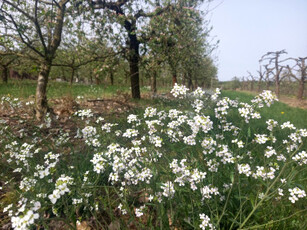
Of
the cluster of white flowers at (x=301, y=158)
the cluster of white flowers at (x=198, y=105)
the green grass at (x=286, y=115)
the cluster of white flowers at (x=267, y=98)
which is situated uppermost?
the cluster of white flowers at (x=267, y=98)

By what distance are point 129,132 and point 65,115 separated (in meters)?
4.35

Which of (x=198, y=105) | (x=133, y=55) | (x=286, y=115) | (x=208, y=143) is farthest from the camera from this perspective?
(x=133, y=55)

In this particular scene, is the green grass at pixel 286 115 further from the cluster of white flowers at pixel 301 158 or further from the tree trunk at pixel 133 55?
the tree trunk at pixel 133 55

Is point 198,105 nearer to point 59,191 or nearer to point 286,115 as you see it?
point 59,191

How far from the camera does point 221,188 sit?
196 cm

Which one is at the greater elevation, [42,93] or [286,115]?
[42,93]

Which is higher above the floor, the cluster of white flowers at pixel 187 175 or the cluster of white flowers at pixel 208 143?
the cluster of white flowers at pixel 208 143

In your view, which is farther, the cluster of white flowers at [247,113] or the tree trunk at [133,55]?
the tree trunk at [133,55]

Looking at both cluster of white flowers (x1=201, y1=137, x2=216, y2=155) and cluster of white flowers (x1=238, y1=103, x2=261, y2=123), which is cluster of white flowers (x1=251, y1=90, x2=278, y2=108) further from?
cluster of white flowers (x1=201, y1=137, x2=216, y2=155)

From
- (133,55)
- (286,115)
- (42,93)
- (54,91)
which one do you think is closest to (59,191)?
→ (42,93)

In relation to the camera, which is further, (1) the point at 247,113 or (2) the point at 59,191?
(1) the point at 247,113

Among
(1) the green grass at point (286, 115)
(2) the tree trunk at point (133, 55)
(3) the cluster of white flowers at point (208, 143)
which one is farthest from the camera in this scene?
(2) the tree trunk at point (133, 55)

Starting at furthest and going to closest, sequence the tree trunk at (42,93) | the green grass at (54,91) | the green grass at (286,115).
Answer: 1. the green grass at (54,91)
2. the green grass at (286,115)
3. the tree trunk at (42,93)

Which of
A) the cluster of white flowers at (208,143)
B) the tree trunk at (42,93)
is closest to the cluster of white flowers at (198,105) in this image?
the cluster of white flowers at (208,143)
